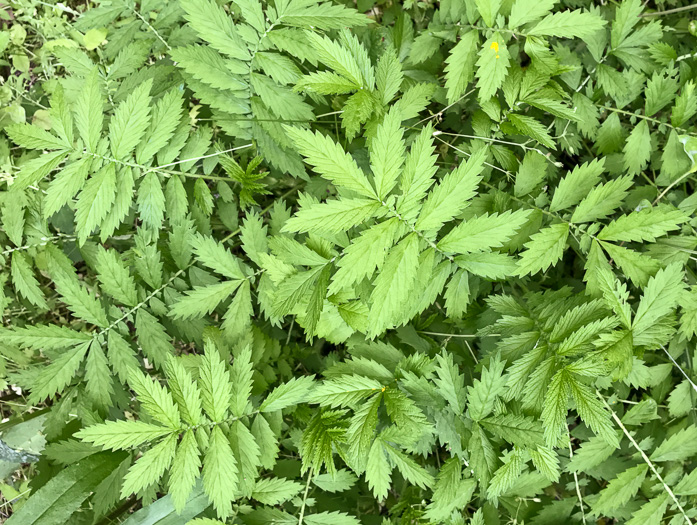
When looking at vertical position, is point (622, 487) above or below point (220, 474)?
below

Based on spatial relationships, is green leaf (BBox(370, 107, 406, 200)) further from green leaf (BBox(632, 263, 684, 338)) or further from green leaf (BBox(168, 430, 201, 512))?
green leaf (BBox(168, 430, 201, 512))

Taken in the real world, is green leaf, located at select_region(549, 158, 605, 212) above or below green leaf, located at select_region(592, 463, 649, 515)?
above

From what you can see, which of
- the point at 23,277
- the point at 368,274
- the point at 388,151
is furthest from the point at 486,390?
the point at 23,277

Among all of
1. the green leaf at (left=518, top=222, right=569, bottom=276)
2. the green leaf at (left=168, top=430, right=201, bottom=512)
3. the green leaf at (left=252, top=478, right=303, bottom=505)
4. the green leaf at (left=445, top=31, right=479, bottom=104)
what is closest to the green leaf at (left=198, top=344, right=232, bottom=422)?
the green leaf at (left=168, top=430, right=201, bottom=512)

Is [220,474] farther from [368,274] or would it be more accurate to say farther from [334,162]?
[334,162]

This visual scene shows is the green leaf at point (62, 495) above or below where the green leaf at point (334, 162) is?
below

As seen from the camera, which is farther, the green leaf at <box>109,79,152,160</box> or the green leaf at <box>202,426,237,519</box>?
the green leaf at <box>109,79,152,160</box>

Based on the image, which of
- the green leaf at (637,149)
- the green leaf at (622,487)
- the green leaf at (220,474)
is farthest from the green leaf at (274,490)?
the green leaf at (637,149)

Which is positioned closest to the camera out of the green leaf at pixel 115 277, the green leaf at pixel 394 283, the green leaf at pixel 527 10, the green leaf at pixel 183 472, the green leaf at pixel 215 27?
the green leaf at pixel 394 283

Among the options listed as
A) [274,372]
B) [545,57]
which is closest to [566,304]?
[545,57]

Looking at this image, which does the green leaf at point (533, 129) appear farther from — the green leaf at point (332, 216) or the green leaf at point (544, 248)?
the green leaf at point (332, 216)

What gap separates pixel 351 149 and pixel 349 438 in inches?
50.3

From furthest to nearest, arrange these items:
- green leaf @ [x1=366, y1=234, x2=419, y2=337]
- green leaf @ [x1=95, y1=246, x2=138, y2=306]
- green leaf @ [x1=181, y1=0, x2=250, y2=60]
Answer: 1. green leaf @ [x1=95, y1=246, x2=138, y2=306]
2. green leaf @ [x1=181, y1=0, x2=250, y2=60]
3. green leaf @ [x1=366, y1=234, x2=419, y2=337]

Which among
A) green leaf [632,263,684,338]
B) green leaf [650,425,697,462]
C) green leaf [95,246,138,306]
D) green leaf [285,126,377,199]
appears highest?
green leaf [285,126,377,199]
